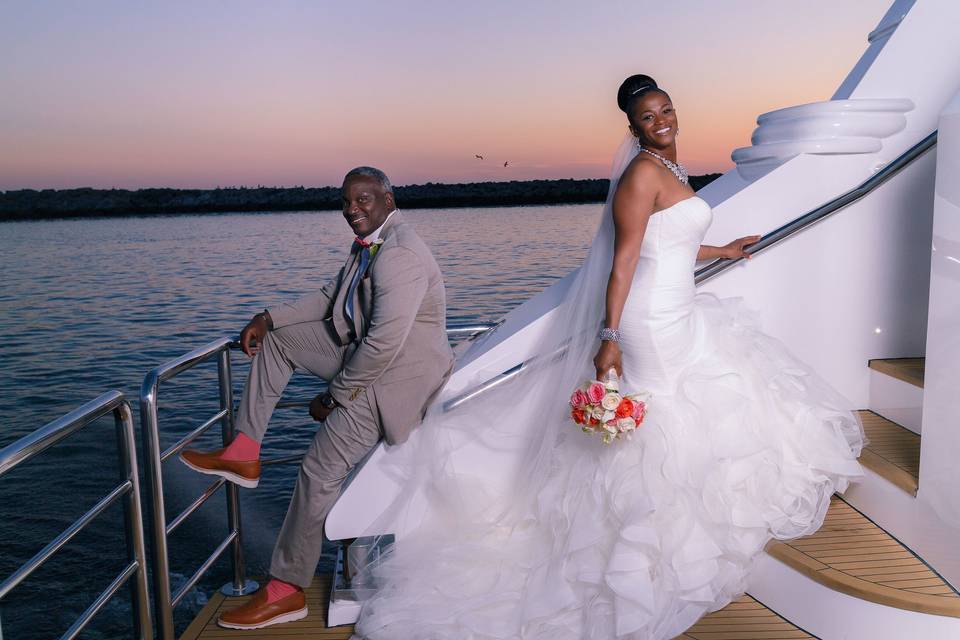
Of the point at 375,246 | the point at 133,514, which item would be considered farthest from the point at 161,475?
the point at 375,246

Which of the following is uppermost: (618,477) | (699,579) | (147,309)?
(618,477)

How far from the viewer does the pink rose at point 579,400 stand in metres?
2.24

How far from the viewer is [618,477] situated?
2268 mm

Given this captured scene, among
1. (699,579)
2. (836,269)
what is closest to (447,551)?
(699,579)

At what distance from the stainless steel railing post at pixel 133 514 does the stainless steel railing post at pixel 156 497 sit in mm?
77

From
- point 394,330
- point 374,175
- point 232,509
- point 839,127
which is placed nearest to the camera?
point 394,330

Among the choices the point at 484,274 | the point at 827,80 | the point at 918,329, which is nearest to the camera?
the point at 918,329

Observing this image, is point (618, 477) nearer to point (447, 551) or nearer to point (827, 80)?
point (447, 551)

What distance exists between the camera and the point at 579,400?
7.40 feet

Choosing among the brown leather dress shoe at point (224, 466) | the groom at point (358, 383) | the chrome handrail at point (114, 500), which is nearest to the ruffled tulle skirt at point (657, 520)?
the groom at point (358, 383)

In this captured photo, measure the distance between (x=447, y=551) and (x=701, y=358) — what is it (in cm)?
102

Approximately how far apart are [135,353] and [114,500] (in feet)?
41.3

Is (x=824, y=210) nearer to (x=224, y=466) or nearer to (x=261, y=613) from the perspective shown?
(x=224, y=466)

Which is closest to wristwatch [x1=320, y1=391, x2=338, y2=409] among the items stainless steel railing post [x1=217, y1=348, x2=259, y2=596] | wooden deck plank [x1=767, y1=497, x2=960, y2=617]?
stainless steel railing post [x1=217, y1=348, x2=259, y2=596]
